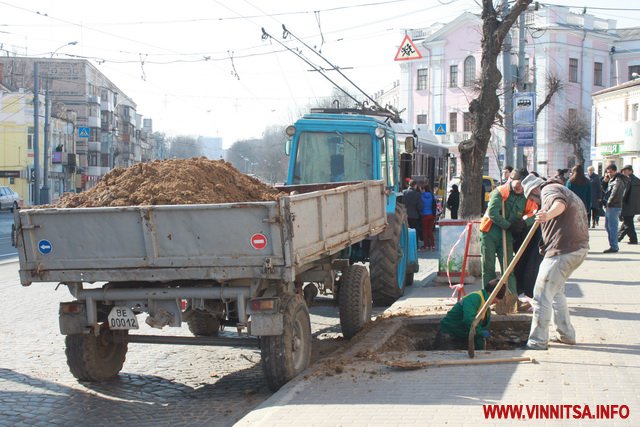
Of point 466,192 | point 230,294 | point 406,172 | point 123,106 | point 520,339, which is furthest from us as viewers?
point 123,106

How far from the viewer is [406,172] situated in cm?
1712

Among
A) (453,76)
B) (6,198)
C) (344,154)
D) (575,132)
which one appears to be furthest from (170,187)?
(453,76)

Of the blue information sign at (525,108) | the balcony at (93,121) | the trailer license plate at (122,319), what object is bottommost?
the trailer license plate at (122,319)

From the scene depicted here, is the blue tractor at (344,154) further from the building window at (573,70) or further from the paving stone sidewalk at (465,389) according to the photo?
the building window at (573,70)

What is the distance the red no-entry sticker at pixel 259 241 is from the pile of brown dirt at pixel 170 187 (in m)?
0.79

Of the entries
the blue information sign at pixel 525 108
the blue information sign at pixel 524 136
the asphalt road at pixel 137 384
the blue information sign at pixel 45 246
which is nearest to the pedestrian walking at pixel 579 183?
the blue information sign at pixel 525 108

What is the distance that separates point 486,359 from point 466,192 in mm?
8545

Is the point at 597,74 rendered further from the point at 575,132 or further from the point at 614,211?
the point at 614,211

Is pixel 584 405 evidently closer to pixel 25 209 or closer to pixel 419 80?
pixel 25 209

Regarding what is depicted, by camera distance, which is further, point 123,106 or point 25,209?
point 123,106

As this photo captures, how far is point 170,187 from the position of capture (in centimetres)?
792

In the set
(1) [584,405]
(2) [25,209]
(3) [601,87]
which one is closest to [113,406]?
(2) [25,209]

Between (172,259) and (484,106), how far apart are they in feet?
31.1

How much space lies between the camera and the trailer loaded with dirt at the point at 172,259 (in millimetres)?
7223
